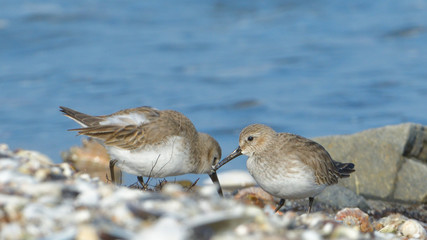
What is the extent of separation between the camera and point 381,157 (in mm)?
9234

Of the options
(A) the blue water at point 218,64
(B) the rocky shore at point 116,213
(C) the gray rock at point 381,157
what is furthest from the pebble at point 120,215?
(A) the blue water at point 218,64

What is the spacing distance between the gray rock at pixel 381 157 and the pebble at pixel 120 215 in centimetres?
484

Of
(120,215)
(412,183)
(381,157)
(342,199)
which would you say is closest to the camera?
(120,215)

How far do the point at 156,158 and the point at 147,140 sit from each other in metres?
0.21

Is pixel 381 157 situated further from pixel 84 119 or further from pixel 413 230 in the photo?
pixel 84 119

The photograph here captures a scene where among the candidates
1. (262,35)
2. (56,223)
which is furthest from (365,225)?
(262,35)

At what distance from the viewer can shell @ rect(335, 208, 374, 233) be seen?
21.5 feet

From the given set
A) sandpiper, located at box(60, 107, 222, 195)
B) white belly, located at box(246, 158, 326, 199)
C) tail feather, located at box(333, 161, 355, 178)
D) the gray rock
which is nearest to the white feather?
sandpiper, located at box(60, 107, 222, 195)

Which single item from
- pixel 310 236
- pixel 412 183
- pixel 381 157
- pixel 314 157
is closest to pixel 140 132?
pixel 314 157

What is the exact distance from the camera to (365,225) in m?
6.62

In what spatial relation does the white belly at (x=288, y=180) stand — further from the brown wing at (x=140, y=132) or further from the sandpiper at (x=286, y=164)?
the brown wing at (x=140, y=132)

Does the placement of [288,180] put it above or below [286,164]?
below

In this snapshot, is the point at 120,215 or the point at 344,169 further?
the point at 344,169

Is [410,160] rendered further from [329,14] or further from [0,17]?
[0,17]
